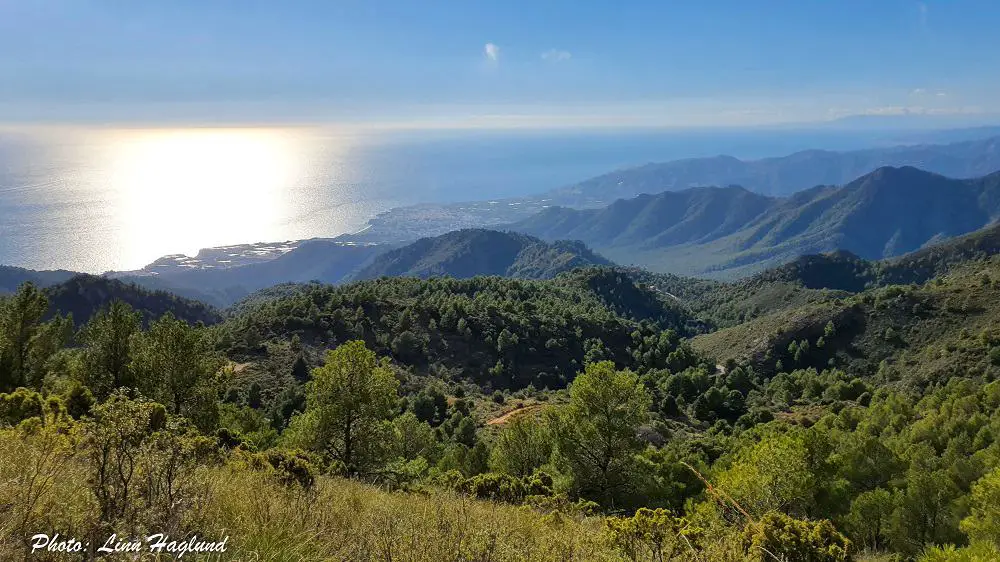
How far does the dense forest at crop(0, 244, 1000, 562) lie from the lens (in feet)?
16.7

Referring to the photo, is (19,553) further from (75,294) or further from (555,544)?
(75,294)

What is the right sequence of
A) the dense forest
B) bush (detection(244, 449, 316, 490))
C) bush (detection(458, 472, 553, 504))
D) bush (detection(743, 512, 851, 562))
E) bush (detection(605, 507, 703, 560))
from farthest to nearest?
bush (detection(458, 472, 553, 504)), bush (detection(244, 449, 316, 490)), bush (detection(743, 512, 851, 562)), bush (detection(605, 507, 703, 560)), the dense forest

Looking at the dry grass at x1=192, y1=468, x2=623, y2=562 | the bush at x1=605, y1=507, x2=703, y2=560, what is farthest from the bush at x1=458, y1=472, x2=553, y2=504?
the bush at x1=605, y1=507, x2=703, y2=560

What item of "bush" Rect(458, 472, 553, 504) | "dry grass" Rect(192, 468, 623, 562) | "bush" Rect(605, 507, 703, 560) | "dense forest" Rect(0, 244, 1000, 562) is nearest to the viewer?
"dry grass" Rect(192, 468, 623, 562)

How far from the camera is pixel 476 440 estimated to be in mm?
34875

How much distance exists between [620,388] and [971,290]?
265ft

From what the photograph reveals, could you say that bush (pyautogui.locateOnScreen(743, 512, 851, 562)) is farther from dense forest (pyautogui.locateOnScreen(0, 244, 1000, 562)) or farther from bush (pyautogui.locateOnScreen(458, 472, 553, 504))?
bush (pyautogui.locateOnScreen(458, 472, 553, 504))

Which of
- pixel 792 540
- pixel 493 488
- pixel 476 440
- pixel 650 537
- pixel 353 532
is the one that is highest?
pixel 353 532

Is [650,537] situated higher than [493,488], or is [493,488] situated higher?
[650,537]

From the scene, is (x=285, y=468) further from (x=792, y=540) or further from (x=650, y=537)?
(x=792, y=540)

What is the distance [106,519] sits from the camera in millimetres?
4375

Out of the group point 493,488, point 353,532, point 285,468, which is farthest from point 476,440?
point 353,532

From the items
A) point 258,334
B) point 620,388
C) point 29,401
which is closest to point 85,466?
point 29,401

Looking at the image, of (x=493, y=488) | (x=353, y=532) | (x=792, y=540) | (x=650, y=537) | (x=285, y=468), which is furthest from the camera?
(x=493, y=488)
